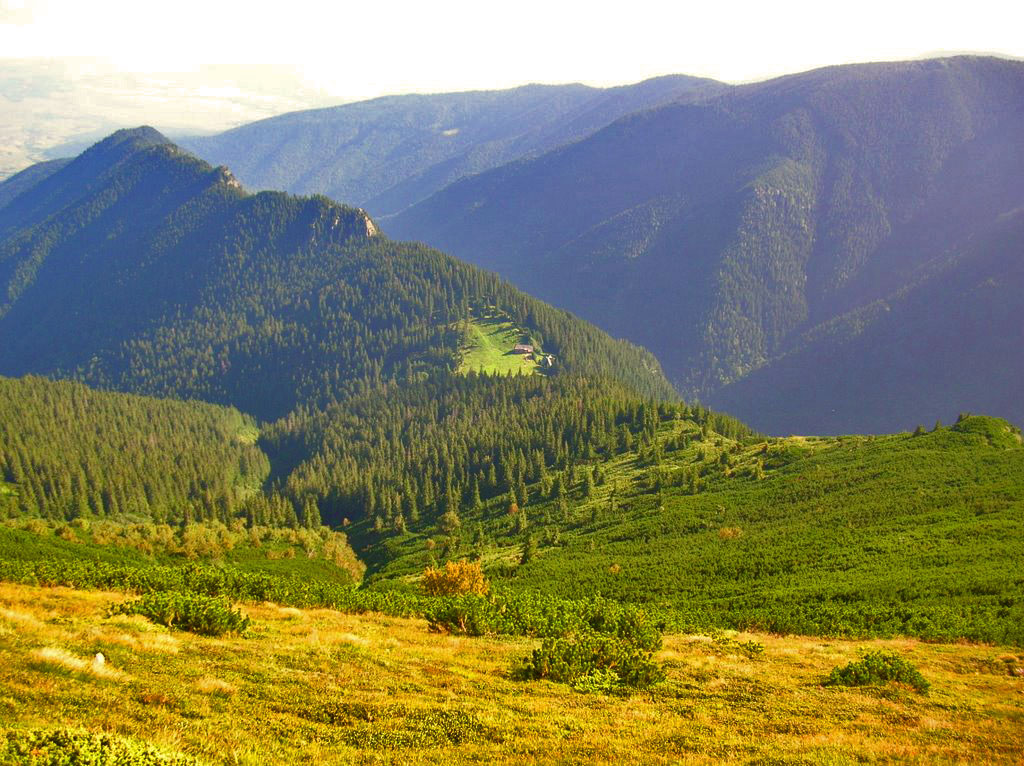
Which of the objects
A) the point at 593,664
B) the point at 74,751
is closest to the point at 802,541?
the point at 593,664

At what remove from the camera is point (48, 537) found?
113688 mm

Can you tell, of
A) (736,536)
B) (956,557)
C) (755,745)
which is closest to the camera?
(755,745)

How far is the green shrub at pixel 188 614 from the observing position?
121ft

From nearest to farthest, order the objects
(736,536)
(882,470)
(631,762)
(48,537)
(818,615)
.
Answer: (631,762), (818,615), (48,537), (736,536), (882,470)

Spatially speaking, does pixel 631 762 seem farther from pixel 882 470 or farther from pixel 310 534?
pixel 310 534

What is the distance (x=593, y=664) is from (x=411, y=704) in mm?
15153

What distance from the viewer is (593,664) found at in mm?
40250

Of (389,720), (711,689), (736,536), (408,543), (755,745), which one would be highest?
(389,720)

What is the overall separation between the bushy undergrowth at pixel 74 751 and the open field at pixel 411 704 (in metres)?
1.68

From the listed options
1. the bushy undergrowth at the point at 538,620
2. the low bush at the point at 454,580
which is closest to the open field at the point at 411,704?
the bushy undergrowth at the point at 538,620

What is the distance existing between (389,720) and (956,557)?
107 meters

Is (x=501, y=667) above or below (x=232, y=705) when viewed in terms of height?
below

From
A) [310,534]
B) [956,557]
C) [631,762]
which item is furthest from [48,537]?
[956,557]

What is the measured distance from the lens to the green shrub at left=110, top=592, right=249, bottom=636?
1449 inches
